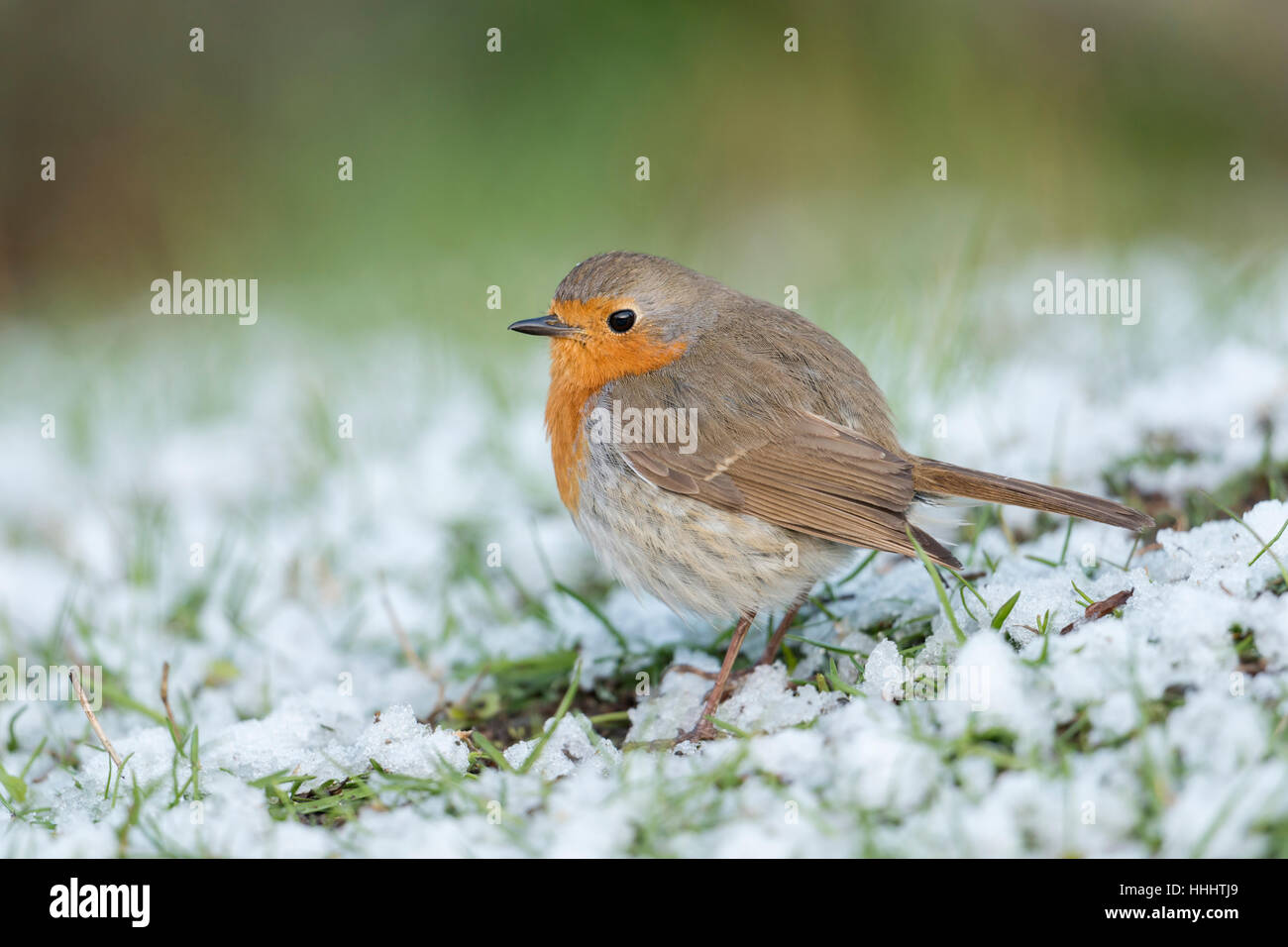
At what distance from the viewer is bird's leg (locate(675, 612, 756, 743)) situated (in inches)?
116

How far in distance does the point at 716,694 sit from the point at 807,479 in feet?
2.16

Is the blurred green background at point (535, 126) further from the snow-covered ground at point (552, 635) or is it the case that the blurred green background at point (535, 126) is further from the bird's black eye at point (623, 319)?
the bird's black eye at point (623, 319)

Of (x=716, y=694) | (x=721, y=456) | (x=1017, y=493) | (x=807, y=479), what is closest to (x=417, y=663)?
(x=716, y=694)

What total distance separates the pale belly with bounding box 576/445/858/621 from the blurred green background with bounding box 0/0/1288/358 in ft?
20.1

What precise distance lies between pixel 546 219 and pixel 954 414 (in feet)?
20.5

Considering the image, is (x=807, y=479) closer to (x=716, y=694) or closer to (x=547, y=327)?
(x=716, y=694)

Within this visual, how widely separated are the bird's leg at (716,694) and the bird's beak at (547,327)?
107 cm

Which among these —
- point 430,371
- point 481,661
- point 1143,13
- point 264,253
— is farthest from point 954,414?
point 264,253

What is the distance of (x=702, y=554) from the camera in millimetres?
3174

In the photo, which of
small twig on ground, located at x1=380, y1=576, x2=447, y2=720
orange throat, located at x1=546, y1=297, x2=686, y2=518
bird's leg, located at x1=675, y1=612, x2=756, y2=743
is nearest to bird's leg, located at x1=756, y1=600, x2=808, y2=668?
bird's leg, located at x1=675, y1=612, x2=756, y2=743

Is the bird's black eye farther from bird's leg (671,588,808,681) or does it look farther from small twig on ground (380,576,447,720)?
small twig on ground (380,576,447,720)

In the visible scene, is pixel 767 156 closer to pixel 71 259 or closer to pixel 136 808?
pixel 71 259
